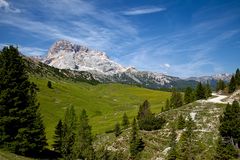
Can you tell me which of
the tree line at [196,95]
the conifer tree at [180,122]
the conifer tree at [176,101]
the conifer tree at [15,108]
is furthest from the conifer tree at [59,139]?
the conifer tree at [176,101]

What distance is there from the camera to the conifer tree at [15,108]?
3750 cm

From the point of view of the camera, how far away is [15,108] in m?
38.2

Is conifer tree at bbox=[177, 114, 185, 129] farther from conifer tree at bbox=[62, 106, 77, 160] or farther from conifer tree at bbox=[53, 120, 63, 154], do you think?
conifer tree at bbox=[53, 120, 63, 154]

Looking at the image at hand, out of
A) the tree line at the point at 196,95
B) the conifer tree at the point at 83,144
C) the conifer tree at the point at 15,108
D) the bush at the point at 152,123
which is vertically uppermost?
the tree line at the point at 196,95

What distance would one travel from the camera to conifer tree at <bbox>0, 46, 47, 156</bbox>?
37500 millimetres

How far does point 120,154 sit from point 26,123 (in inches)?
1974

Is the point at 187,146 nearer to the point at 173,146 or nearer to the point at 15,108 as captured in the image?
the point at 173,146

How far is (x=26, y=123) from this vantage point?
39656 millimetres

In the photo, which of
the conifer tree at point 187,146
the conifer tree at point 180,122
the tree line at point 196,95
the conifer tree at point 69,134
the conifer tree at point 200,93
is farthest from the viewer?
the conifer tree at point 200,93

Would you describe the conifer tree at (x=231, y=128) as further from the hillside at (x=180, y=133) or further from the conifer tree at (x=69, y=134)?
the conifer tree at (x=69, y=134)

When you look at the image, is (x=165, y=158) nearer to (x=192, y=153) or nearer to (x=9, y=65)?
(x=192, y=153)

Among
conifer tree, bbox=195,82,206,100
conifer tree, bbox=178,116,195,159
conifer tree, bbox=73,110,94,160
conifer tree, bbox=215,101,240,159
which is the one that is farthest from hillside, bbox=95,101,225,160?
conifer tree, bbox=195,82,206,100

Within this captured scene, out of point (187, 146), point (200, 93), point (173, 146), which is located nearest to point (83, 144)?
point (173, 146)

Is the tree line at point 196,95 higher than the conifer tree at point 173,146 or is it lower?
higher
